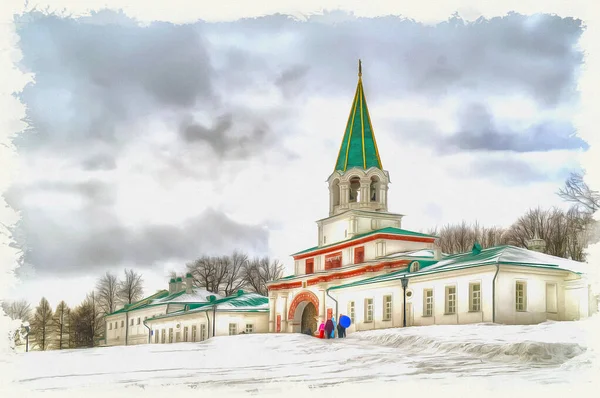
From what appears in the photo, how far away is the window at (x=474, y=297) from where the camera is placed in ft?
85.4

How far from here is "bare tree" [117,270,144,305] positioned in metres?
73.8

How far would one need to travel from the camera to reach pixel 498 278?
25.3 metres

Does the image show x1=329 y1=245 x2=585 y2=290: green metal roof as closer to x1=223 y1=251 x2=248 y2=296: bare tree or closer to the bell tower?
the bell tower

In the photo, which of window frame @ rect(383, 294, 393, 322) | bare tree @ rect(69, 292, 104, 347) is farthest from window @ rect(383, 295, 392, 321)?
bare tree @ rect(69, 292, 104, 347)

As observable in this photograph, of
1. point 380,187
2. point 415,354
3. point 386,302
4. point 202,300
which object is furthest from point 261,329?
point 415,354

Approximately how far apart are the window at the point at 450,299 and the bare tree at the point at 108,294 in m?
51.4

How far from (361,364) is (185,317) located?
37.2m

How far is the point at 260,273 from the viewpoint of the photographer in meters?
74.9

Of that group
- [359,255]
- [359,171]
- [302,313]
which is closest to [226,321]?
[302,313]

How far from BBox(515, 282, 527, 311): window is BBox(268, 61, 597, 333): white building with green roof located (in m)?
0.04

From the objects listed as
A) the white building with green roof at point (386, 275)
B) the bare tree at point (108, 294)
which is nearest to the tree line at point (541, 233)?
the white building with green roof at point (386, 275)

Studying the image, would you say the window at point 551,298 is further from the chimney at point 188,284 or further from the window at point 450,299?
the chimney at point 188,284

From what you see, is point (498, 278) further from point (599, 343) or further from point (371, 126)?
point (371, 126)

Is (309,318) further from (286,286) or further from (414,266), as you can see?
(414,266)
